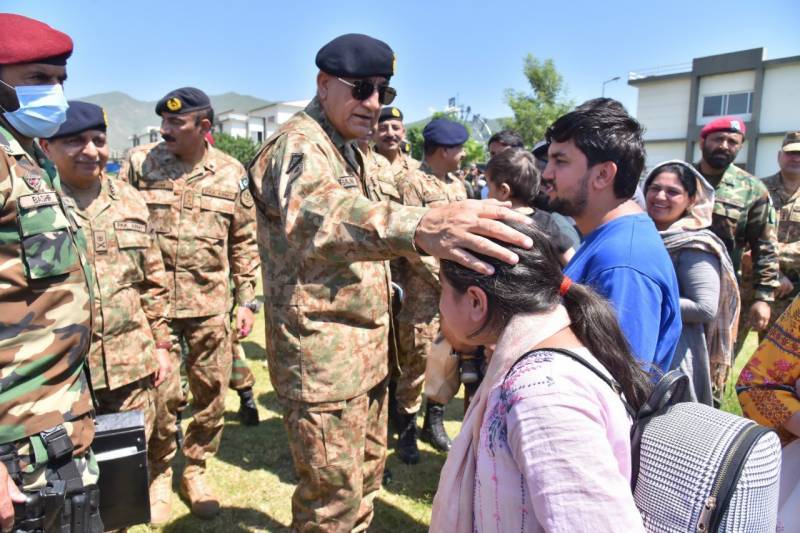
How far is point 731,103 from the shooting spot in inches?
1302

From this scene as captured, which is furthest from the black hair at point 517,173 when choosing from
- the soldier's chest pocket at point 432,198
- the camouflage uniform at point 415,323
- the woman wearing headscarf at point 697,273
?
the soldier's chest pocket at point 432,198

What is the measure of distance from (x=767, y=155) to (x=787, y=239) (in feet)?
107

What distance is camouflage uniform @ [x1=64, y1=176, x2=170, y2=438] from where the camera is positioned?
296cm

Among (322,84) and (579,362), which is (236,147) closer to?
(322,84)

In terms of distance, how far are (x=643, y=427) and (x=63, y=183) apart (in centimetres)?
316

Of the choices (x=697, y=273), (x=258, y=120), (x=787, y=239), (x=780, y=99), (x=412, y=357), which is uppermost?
(x=258, y=120)

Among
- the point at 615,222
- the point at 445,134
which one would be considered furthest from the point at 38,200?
the point at 445,134

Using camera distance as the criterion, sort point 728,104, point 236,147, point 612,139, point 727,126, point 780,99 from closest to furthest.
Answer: point 612,139, point 727,126, point 780,99, point 728,104, point 236,147

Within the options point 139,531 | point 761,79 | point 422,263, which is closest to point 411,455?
point 422,263

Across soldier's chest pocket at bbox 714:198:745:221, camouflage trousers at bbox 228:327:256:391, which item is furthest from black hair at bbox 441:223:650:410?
camouflage trousers at bbox 228:327:256:391

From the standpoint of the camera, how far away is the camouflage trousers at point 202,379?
3.75 metres

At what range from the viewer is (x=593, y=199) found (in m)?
2.15

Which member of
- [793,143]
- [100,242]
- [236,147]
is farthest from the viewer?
[236,147]

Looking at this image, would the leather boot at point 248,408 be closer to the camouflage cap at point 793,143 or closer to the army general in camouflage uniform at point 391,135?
the army general in camouflage uniform at point 391,135
